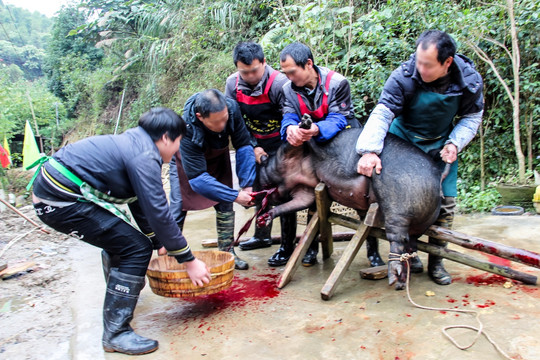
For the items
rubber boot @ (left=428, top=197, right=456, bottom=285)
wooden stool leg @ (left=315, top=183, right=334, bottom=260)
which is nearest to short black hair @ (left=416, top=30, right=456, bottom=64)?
rubber boot @ (left=428, top=197, right=456, bottom=285)

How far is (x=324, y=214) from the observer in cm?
347

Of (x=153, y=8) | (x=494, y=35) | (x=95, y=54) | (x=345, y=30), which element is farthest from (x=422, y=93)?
(x=95, y=54)

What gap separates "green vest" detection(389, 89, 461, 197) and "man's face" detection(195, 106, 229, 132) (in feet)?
4.31

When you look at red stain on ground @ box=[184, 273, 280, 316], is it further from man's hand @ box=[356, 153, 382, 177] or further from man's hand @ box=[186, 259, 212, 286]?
man's hand @ box=[356, 153, 382, 177]

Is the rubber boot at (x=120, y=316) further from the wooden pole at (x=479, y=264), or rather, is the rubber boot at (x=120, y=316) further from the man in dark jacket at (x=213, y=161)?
the wooden pole at (x=479, y=264)

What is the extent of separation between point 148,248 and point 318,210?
1408 mm

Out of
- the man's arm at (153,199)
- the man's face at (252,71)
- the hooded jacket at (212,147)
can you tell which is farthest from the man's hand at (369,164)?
the man's arm at (153,199)

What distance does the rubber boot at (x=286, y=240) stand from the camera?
3.90 meters

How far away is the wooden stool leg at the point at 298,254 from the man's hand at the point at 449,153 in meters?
1.09

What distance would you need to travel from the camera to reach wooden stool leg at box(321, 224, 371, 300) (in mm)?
2971

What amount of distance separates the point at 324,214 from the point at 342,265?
1.79ft

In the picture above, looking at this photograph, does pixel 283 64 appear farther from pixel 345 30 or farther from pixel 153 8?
pixel 153 8

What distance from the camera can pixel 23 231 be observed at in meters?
5.82

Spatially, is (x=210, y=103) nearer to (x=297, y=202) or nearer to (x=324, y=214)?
(x=297, y=202)
